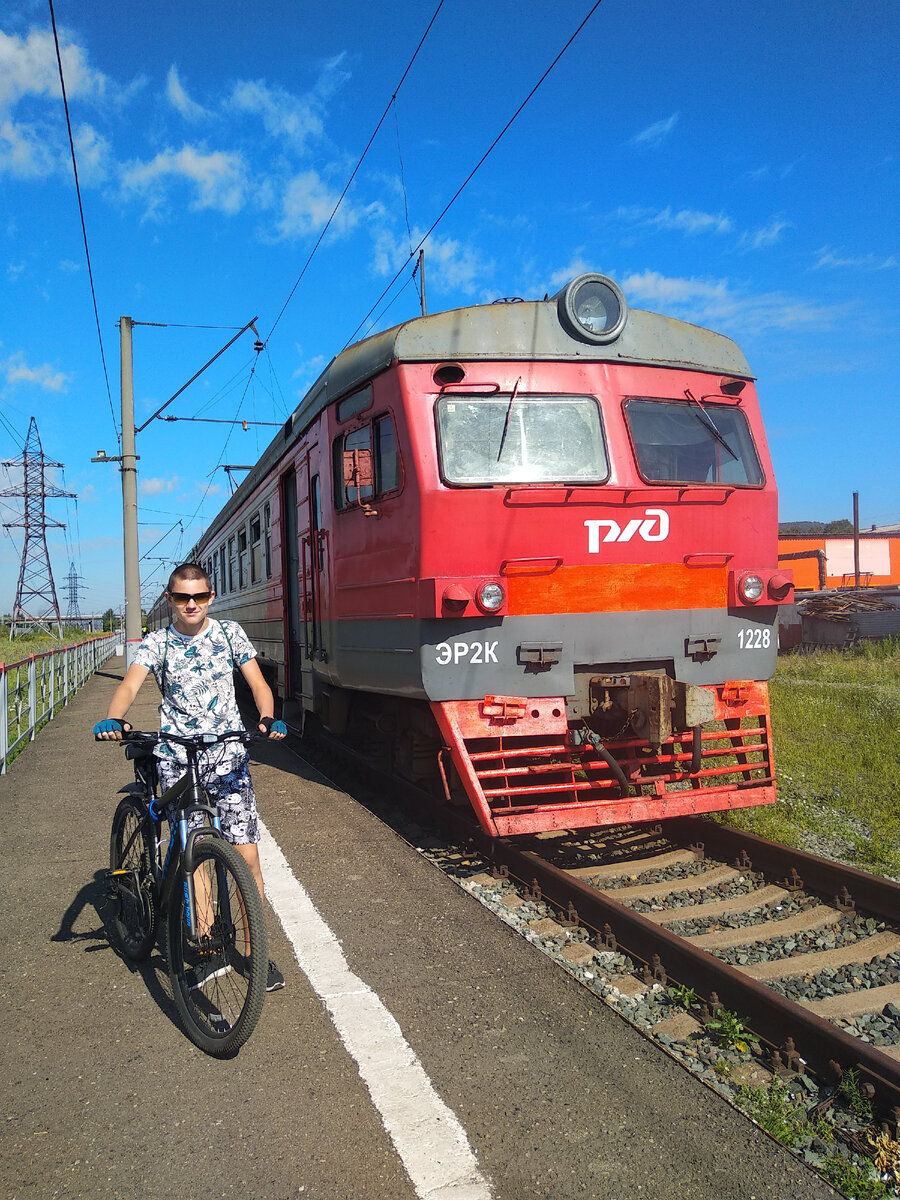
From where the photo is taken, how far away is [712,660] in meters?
6.16

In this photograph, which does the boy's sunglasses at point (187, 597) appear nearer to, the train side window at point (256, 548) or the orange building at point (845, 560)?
the train side window at point (256, 548)

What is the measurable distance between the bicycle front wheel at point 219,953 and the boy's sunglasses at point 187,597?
101 cm

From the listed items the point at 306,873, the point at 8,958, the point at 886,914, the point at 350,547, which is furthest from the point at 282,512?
the point at 886,914

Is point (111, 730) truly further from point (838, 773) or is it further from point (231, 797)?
point (838, 773)

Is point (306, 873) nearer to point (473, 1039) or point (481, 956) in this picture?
point (481, 956)

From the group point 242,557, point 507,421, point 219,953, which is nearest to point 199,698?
point 219,953

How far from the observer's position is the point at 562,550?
19.1 feet

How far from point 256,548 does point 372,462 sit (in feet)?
19.8

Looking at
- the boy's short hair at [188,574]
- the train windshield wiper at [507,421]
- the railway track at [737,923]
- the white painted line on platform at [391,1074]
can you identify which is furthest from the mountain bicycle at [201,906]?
the train windshield wiper at [507,421]

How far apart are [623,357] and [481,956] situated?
401 cm

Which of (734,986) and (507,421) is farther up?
(507,421)

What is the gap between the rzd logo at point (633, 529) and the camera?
19.4 ft

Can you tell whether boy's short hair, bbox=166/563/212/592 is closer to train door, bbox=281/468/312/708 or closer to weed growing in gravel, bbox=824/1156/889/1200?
weed growing in gravel, bbox=824/1156/889/1200

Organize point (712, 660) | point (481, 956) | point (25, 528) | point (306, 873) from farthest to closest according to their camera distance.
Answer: point (25, 528) → point (712, 660) → point (306, 873) → point (481, 956)
